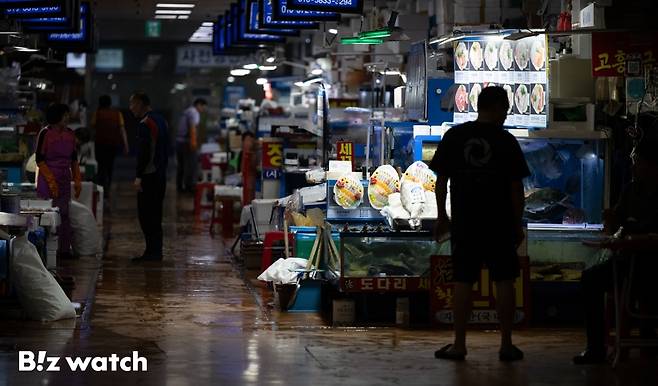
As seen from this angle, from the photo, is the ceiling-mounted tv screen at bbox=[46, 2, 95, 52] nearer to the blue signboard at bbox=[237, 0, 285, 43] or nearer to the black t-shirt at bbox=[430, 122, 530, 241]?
the blue signboard at bbox=[237, 0, 285, 43]

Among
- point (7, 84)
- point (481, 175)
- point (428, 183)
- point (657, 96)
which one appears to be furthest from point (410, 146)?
point (7, 84)

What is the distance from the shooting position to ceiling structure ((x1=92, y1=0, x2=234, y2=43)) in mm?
26031

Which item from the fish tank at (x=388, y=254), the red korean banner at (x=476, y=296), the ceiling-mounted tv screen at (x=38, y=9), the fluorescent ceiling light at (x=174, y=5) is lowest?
the red korean banner at (x=476, y=296)

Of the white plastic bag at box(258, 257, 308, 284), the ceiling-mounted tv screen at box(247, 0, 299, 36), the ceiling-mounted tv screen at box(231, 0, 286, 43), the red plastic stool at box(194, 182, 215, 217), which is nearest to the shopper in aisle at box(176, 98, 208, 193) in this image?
the red plastic stool at box(194, 182, 215, 217)

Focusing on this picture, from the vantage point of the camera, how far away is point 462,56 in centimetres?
1216

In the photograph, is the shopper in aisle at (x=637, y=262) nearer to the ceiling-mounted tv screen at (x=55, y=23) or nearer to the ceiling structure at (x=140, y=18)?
the ceiling-mounted tv screen at (x=55, y=23)

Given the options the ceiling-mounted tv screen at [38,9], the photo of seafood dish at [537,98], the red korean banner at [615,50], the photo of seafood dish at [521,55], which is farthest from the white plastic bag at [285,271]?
the ceiling-mounted tv screen at [38,9]

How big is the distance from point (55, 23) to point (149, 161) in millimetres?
3279

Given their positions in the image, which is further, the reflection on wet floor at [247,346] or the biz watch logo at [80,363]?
the biz watch logo at [80,363]

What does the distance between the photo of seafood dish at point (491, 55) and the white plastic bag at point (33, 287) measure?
4133 millimetres

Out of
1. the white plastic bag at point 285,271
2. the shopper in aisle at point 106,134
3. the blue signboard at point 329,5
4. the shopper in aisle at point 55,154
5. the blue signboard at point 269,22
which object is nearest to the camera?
the white plastic bag at point 285,271

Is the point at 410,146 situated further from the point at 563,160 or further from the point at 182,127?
the point at 182,127

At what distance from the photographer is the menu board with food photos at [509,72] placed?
12.0 metres

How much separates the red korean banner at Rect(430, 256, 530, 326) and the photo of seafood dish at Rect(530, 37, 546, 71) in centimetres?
200
